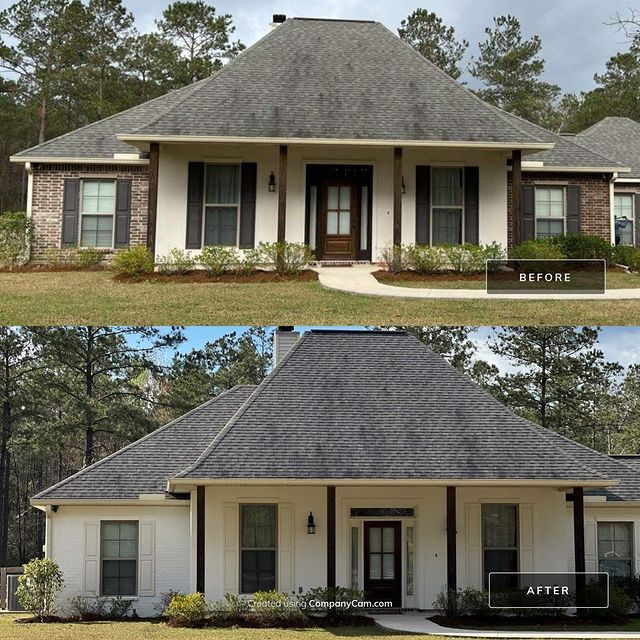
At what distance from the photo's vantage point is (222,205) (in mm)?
22688

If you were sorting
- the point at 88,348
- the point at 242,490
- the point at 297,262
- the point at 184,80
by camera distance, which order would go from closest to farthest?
the point at 242,490
the point at 297,262
the point at 88,348
the point at 184,80

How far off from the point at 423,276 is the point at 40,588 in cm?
923

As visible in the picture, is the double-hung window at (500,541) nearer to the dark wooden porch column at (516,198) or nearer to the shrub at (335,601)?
the shrub at (335,601)

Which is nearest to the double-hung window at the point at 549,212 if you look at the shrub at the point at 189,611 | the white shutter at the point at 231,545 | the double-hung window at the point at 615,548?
the double-hung window at the point at 615,548

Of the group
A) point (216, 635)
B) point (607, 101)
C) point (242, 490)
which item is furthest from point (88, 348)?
point (607, 101)

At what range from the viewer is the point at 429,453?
16625 millimetres

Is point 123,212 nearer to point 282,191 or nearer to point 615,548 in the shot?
point 282,191

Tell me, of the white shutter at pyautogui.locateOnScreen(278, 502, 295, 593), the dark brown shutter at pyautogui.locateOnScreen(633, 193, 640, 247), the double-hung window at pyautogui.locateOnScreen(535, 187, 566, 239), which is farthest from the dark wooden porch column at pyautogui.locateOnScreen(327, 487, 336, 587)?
the dark brown shutter at pyautogui.locateOnScreen(633, 193, 640, 247)

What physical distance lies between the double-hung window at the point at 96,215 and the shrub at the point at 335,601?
426 inches

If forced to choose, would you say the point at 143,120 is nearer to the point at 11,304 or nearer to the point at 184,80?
the point at 11,304

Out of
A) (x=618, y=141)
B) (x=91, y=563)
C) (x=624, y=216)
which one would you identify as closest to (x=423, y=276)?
(x=91, y=563)

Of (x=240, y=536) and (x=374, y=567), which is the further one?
(x=374, y=567)

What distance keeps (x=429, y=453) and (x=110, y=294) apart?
6.39 meters

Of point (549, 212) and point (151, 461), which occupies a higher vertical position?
point (549, 212)
